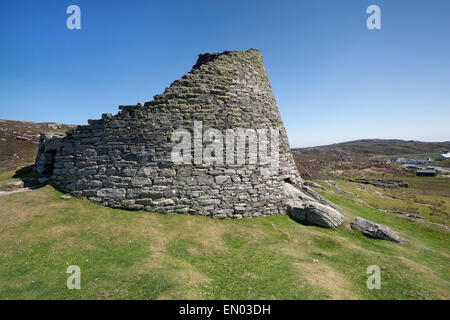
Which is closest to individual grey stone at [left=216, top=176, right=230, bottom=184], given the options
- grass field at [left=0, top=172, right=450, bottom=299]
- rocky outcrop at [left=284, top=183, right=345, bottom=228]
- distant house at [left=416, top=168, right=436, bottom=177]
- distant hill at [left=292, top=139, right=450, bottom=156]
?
grass field at [left=0, top=172, right=450, bottom=299]

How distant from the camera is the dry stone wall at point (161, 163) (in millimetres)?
10500

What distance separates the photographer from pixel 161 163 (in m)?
10.6

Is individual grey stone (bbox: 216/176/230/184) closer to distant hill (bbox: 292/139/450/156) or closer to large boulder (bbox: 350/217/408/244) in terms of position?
large boulder (bbox: 350/217/408/244)

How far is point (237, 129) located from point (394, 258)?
9.95 meters

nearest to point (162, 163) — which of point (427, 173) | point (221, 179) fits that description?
point (221, 179)

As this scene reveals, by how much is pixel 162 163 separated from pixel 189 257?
17.4 ft

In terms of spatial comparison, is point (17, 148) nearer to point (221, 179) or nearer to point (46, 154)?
point (46, 154)

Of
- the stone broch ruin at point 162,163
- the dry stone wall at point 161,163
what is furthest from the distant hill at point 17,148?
the dry stone wall at point 161,163

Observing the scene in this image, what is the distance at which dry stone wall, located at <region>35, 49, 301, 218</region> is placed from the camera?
10.5 meters

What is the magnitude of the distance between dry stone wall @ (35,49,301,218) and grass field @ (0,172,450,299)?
2.47 ft

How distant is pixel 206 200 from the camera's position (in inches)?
428
